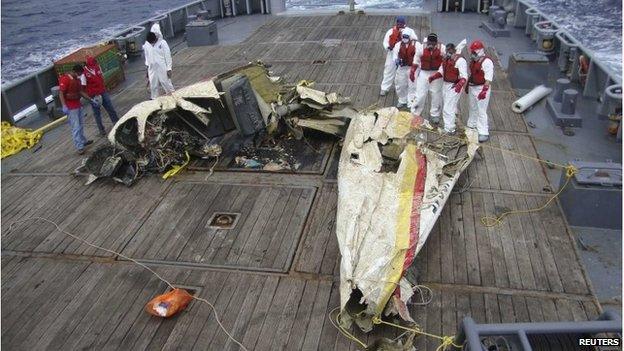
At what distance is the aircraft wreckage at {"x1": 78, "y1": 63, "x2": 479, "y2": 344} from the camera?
482 cm

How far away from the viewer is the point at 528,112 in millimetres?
9508

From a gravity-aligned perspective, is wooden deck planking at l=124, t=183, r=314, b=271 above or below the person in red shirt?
below

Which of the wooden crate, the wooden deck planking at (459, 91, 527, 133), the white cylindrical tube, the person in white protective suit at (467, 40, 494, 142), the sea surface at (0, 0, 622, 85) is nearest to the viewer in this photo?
the person in white protective suit at (467, 40, 494, 142)

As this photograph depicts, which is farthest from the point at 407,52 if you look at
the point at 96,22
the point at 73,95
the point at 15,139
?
the point at 96,22

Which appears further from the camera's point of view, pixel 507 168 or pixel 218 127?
pixel 218 127

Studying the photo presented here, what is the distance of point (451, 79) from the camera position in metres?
8.27

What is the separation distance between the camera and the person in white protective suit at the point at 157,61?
33.4ft

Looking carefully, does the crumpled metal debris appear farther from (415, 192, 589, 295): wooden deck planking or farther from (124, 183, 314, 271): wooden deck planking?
(124, 183, 314, 271): wooden deck planking

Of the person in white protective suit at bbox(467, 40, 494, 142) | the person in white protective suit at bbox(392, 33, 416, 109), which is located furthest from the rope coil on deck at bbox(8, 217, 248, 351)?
the person in white protective suit at bbox(392, 33, 416, 109)

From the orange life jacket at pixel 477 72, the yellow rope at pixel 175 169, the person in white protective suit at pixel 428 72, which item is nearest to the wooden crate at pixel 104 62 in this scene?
the yellow rope at pixel 175 169

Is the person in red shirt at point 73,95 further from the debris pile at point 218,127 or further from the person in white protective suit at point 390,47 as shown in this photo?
the person in white protective suit at point 390,47

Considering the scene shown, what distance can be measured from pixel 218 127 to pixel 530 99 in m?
6.22

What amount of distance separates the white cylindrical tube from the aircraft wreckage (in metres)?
1.87

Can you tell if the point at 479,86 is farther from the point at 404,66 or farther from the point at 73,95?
the point at 73,95
